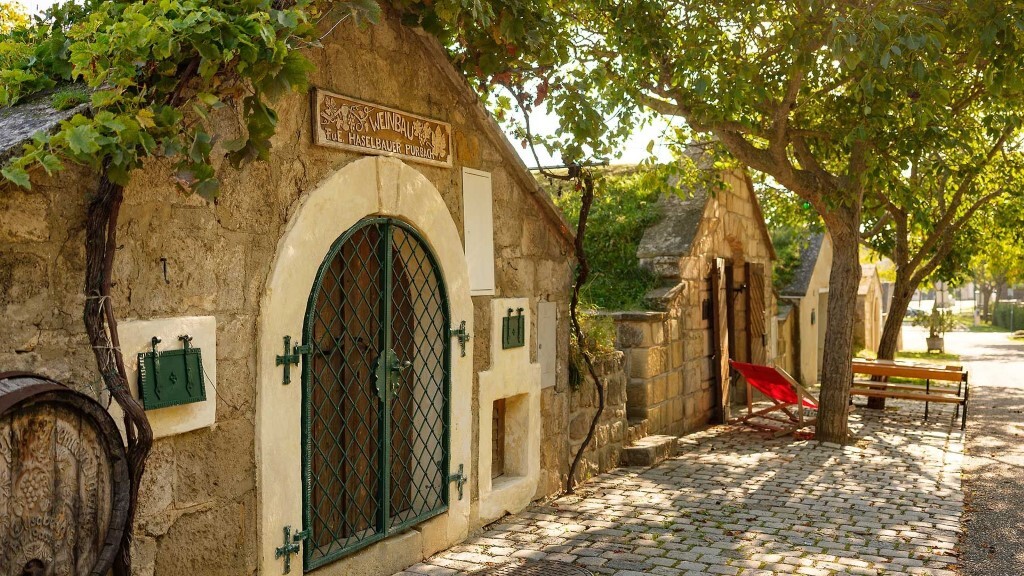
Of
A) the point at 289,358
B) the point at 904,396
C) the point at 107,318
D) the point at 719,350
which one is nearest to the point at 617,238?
the point at 719,350

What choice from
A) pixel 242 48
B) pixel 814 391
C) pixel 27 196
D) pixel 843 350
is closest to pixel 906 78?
pixel 843 350

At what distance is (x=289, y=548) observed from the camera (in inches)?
175

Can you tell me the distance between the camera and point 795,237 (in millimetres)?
17578

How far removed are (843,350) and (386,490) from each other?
253 inches

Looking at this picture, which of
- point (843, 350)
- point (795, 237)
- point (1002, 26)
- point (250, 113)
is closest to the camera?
point (250, 113)

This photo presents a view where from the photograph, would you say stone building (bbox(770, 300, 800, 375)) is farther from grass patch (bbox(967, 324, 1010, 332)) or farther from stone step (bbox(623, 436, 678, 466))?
grass patch (bbox(967, 324, 1010, 332))

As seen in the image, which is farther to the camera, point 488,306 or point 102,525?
point 488,306

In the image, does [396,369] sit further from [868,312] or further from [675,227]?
[868,312]

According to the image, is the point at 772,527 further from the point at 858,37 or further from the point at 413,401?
the point at 858,37

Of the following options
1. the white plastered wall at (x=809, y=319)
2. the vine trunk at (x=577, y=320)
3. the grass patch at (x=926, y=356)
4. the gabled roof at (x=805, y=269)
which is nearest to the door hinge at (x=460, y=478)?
the vine trunk at (x=577, y=320)

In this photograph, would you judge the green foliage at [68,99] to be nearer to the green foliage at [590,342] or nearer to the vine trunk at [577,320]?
the vine trunk at [577,320]

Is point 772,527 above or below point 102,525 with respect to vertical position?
below

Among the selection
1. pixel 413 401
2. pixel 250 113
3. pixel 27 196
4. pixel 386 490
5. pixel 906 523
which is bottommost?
pixel 906 523

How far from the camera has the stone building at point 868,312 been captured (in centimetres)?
2394
